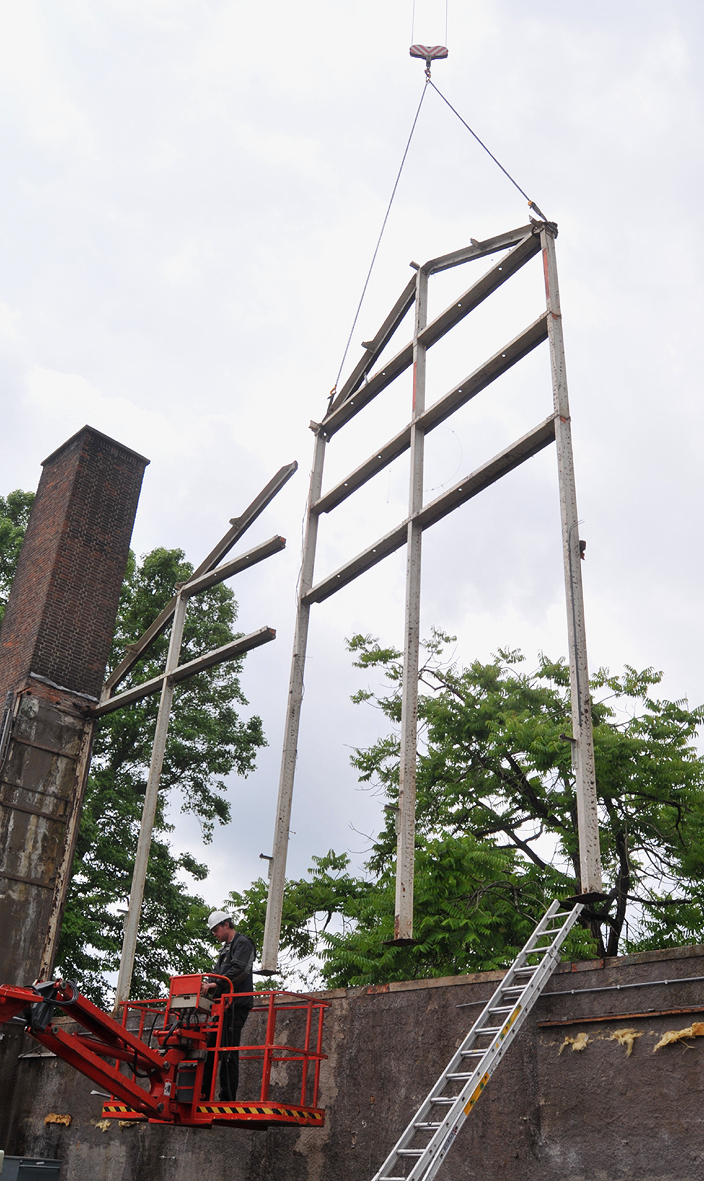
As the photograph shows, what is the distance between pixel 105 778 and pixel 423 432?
15580 millimetres

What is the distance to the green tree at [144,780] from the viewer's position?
21.7m

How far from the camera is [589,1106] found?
6.01 meters

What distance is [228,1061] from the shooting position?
7.76 metres

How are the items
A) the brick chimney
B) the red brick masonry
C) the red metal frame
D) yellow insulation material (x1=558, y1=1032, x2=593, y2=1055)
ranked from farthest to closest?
1. the red brick masonry
2. the brick chimney
3. the red metal frame
4. yellow insulation material (x1=558, y1=1032, x2=593, y2=1055)

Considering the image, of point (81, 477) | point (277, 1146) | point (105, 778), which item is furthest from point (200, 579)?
point (105, 778)

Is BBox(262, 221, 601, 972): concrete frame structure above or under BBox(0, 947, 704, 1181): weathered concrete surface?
above

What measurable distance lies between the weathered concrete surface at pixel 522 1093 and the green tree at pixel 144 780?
13.3m

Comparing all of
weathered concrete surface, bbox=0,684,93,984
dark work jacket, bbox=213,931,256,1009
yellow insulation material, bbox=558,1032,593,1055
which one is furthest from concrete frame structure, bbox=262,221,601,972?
weathered concrete surface, bbox=0,684,93,984

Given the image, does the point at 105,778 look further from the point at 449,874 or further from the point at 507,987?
the point at 507,987

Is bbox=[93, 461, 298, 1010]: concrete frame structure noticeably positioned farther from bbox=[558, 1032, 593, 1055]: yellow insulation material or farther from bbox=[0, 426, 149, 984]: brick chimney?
bbox=[558, 1032, 593, 1055]: yellow insulation material

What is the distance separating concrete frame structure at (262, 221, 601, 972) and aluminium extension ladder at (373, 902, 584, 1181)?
0.68m

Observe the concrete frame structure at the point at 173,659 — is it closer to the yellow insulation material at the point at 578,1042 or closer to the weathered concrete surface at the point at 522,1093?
the weathered concrete surface at the point at 522,1093

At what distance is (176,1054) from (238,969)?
770 millimetres

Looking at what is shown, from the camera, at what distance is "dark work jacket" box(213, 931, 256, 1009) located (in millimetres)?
7926
